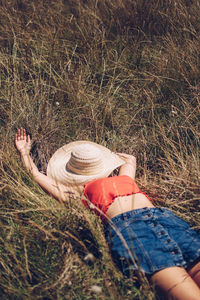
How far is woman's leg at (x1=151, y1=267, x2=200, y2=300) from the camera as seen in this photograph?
5.21ft

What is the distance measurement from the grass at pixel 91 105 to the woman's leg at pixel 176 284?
20cm

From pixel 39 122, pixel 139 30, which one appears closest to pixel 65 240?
pixel 39 122

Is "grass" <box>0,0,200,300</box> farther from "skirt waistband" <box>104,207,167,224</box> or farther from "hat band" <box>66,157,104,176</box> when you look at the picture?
"hat band" <box>66,157,104,176</box>

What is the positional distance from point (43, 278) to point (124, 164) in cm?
127

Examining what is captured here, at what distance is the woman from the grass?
119 millimetres

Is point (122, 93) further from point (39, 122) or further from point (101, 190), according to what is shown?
point (101, 190)

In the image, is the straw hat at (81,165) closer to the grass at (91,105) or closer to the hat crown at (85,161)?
the hat crown at (85,161)

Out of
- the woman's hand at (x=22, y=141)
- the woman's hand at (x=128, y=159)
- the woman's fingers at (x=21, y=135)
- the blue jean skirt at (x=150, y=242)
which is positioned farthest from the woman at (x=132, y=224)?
the woman's fingers at (x=21, y=135)

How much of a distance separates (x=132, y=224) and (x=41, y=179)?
3.16ft

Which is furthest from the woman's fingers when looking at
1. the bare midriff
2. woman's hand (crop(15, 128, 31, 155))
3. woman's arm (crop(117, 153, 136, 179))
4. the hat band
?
the bare midriff

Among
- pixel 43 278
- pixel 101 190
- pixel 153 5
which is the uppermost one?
pixel 153 5

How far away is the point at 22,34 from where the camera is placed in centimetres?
365

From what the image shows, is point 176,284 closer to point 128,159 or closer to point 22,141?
point 128,159

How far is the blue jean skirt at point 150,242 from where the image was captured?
171cm
